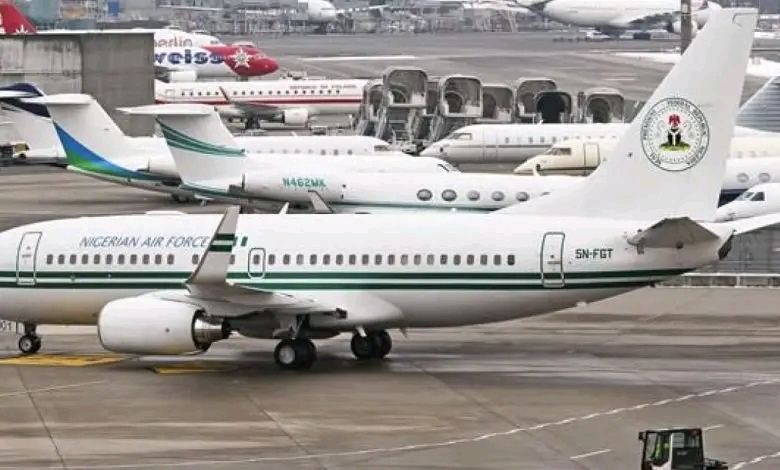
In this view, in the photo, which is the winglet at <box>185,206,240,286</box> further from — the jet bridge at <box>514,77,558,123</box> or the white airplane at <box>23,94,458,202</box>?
the jet bridge at <box>514,77,558,123</box>

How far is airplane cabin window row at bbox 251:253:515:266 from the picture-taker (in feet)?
132

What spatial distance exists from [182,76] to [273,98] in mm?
24630

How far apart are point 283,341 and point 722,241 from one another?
30.5 ft

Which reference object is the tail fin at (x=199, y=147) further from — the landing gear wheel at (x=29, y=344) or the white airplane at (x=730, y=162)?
the landing gear wheel at (x=29, y=344)

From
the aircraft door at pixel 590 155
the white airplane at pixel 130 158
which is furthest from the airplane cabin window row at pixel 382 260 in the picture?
the aircraft door at pixel 590 155

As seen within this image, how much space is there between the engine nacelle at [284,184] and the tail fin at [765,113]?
25.3 m

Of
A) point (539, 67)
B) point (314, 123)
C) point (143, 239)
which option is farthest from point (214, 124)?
point (539, 67)

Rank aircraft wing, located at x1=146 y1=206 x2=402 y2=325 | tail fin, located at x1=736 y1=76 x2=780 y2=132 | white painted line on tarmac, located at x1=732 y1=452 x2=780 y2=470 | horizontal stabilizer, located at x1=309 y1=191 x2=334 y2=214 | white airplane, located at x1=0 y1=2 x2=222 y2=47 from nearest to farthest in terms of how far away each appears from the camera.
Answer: white painted line on tarmac, located at x1=732 y1=452 x2=780 y2=470, aircraft wing, located at x1=146 y1=206 x2=402 y2=325, horizontal stabilizer, located at x1=309 y1=191 x2=334 y2=214, tail fin, located at x1=736 y1=76 x2=780 y2=132, white airplane, located at x1=0 y1=2 x2=222 y2=47

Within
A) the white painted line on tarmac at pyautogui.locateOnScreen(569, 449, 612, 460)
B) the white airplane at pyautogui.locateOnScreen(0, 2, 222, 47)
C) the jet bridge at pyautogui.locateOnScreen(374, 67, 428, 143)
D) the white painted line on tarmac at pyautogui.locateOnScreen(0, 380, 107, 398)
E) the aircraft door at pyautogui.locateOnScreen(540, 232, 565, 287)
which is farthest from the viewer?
the white airplane at pyautogui.locateOnScreen(0, 2, 222, 47)

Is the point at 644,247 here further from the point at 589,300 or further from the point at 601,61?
the point at 601,61

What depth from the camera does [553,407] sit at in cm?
3647

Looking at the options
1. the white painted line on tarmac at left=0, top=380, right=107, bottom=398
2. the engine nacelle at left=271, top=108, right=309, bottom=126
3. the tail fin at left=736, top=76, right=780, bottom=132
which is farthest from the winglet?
the engine nacelle at left=271, top=108, right=309, bottom=126

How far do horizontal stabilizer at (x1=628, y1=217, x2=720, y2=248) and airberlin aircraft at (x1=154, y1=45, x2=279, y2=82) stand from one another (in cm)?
11741

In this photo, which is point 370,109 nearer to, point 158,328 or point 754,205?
point 754,205
